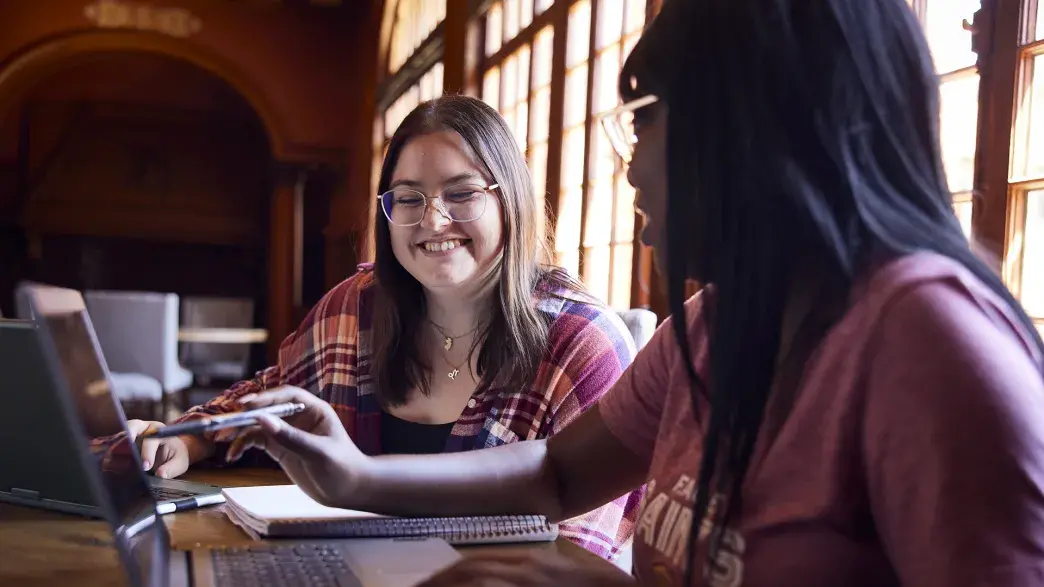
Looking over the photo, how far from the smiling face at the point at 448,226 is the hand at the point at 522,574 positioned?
79 cm

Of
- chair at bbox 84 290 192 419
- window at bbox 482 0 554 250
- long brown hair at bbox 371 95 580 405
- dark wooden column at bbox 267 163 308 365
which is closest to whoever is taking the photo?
long brown hair at bbox 371 95 580 405

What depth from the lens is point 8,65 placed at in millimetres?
6344

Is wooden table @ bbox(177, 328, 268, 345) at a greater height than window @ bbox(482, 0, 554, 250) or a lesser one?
lesser

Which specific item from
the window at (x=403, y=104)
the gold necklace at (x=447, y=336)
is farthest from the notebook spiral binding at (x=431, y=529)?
the window at (x=403, y=104)

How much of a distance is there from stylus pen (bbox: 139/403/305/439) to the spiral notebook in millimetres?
124

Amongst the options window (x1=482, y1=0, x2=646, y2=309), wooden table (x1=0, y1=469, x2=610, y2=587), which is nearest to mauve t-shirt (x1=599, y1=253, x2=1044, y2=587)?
wooden table (x1=0, y1=469, x2=610, y2=587)

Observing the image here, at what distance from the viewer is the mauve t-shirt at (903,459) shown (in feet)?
1.86

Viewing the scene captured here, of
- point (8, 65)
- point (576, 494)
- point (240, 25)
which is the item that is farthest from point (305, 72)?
point (576, 494)

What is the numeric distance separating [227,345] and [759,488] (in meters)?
8.09

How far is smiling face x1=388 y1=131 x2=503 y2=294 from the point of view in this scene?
5.37 feet

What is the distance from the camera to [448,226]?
164 centimetres

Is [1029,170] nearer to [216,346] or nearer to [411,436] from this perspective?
[411,436]

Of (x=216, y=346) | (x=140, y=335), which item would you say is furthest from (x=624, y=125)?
(x=216, y=346)

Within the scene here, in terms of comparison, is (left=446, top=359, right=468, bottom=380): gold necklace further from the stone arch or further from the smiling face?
the stone arch
